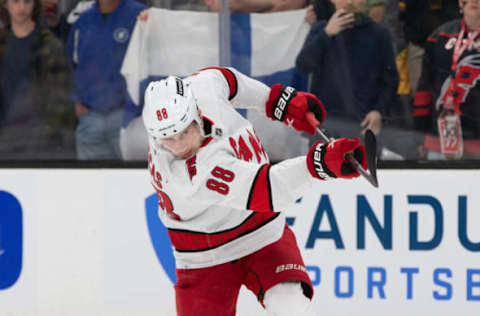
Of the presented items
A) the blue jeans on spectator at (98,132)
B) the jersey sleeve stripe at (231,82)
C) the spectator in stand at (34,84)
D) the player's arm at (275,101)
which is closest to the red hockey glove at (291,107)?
the player's arm at (275,101)

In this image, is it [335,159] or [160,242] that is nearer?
[335,159]

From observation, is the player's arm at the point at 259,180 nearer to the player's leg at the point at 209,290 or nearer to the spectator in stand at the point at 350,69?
the player's leg at the point at 209,290

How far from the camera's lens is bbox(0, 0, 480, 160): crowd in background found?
3.46 m

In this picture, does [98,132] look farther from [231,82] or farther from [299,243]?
[231,82]

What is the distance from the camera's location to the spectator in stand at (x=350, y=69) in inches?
138

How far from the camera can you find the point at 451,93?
11.4ft

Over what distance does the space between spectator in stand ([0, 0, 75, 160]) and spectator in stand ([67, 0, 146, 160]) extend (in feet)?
0.20

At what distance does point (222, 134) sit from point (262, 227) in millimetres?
406

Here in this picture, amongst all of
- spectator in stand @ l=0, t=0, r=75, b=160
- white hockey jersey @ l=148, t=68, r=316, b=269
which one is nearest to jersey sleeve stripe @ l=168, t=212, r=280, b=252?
white hockey jersey @ l=148, t=68, r=316, b=269

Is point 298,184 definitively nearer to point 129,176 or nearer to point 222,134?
point 222,134

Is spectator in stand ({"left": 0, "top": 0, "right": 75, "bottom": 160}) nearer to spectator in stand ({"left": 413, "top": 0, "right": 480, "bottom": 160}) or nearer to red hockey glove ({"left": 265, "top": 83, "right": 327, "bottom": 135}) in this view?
red hockey glove ({"left": 265, "top": 83, "right": 327, "bottom": 135})

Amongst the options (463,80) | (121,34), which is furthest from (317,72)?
(121,34)

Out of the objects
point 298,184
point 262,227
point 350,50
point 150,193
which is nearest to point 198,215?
point 262,227

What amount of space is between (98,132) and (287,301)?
158 centimetres
